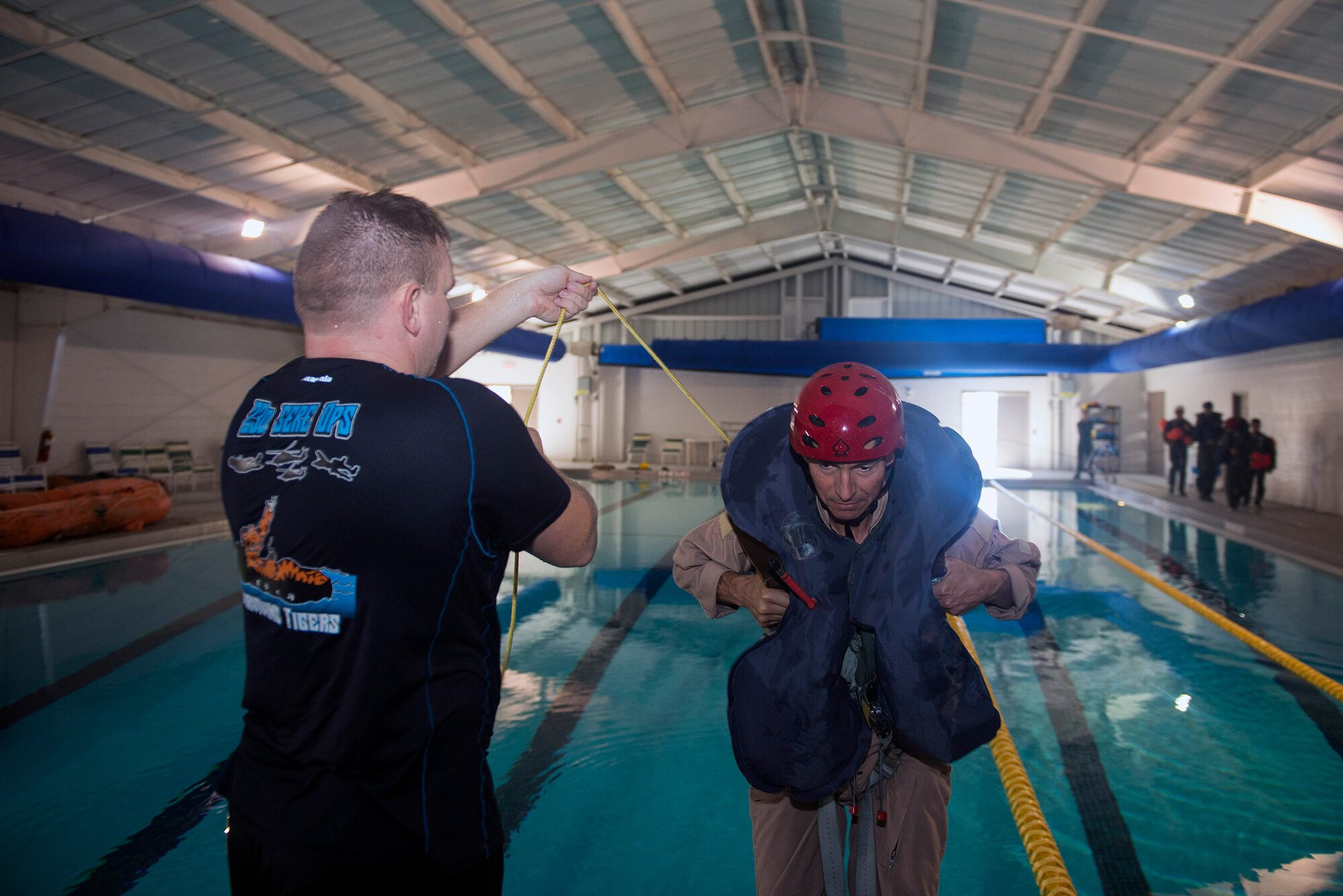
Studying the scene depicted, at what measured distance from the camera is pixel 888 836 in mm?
1840

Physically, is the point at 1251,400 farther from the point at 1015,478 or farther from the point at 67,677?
the point at 67,677

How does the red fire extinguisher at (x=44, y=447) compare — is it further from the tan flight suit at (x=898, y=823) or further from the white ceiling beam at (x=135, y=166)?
the tan flight suit at (x=898, y=823)

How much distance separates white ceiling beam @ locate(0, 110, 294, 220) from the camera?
25.4 feet

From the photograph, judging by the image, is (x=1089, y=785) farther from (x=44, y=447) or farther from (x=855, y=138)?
(x=44, y=447)

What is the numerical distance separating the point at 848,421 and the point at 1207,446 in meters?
14.3

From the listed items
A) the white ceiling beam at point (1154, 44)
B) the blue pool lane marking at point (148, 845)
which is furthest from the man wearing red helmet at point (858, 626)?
the white ceiling beam at point (1154, 44)

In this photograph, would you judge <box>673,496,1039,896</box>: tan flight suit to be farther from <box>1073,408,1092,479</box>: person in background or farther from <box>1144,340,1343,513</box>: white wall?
<box>1073,408,1092,479</box>: person in background

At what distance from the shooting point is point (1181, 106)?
8.29 meters

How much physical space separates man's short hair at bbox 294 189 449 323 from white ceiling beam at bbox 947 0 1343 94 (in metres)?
7.61

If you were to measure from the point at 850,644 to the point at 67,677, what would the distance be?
500 cm

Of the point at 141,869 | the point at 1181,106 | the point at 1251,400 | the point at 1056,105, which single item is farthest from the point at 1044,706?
the point at 1251,400

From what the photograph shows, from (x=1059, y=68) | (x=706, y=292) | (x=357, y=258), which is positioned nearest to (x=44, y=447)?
(x=357, y=258)

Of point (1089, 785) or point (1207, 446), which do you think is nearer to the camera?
point (1089, 785)

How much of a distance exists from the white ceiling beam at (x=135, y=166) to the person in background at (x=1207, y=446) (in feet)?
49.0
